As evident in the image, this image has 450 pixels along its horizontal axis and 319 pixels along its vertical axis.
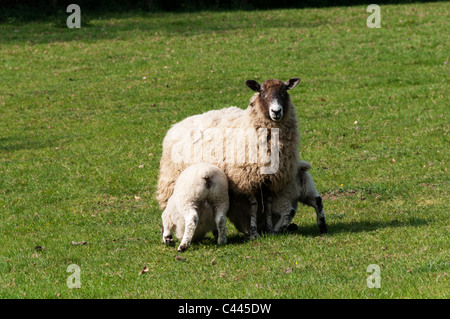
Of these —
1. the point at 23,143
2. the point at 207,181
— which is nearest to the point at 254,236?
the point at 207,181

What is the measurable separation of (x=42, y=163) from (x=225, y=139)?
7217mm

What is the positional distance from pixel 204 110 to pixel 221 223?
34.0 ft

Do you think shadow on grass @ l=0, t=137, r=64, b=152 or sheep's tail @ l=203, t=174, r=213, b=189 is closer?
sheep's tail @ l=203, t=174, r=213, b=189

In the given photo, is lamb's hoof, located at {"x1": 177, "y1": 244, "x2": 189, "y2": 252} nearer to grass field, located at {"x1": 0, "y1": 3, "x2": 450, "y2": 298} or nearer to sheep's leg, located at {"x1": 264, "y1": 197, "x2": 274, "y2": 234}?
grass field, located at {"x1": 0, "y1": 3, "x2": 450, "y2": 298}

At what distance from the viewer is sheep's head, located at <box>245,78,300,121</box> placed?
9.62 m

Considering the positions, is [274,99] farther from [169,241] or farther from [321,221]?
[169,241]

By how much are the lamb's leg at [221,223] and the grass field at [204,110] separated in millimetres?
248

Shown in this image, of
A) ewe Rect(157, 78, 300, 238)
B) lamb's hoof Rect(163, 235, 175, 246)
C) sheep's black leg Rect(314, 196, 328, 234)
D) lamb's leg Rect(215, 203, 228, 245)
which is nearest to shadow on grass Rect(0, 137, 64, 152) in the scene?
ewe Rect(157, 78, 300, 238)

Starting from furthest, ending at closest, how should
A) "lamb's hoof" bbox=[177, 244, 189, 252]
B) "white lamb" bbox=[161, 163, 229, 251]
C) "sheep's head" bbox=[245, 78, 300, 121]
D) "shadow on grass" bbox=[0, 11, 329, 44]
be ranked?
"shadow on grass" bbox=[0, 11, 329, 44]
"sheep's head" bbox=[245, 78, 300, 121]
"white lamb" bbox=[161, 163, 229, 251]
"lamb's hoof" bbox=[177, 244, 189, 252]

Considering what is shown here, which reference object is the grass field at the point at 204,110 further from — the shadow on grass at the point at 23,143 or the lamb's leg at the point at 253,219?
the lamb's leg at the point at 253,219

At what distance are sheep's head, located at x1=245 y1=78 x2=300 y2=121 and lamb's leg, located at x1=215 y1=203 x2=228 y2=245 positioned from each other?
1.50 metres

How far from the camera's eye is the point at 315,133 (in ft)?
55.8

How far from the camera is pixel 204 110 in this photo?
A: 64.1ft

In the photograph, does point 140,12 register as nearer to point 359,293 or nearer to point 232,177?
point 232,177
